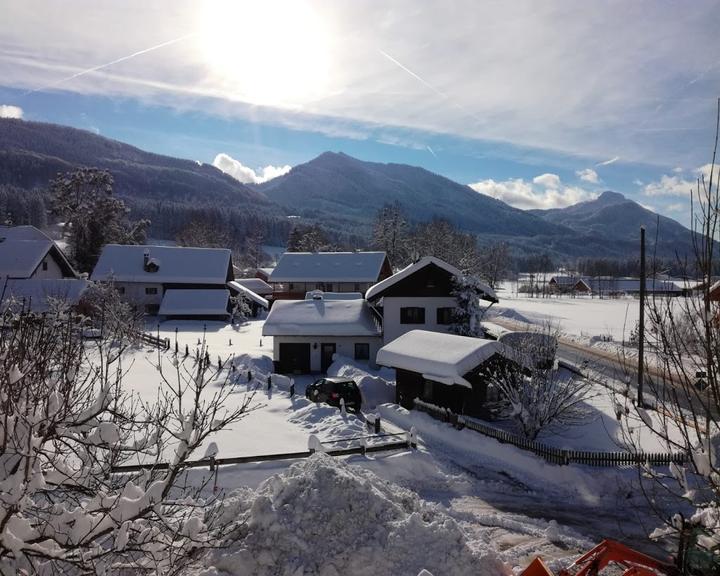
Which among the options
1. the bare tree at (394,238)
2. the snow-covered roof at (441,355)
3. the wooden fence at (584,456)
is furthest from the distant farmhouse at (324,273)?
the wooden fence at (584,456)

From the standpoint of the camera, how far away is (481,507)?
45.9 feet

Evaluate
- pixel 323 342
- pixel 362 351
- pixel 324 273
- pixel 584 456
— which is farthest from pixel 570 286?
pixel 584 456

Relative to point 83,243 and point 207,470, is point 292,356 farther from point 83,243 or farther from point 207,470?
point 83,243

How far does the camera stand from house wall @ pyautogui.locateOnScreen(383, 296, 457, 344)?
103 ft

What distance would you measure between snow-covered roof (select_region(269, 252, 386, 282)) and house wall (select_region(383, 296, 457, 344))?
89.2 ft

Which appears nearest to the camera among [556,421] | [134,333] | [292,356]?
[556,421]

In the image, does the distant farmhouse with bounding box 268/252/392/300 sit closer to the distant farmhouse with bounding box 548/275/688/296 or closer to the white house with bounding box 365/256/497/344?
the white house with bounding box 365/256/497/344

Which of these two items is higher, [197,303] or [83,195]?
[83,195]

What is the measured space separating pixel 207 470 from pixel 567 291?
118 meters

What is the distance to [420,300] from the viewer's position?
104ft

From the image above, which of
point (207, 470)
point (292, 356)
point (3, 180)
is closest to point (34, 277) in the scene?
point (292, 356)

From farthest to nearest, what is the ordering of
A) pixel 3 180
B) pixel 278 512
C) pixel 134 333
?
1. pixel 3 180
2. pixel 134 333
3. pixel 278 512

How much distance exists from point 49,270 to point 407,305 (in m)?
41.1

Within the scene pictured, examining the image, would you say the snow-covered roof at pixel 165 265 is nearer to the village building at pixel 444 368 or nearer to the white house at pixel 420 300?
the white house at pixel 420 300
